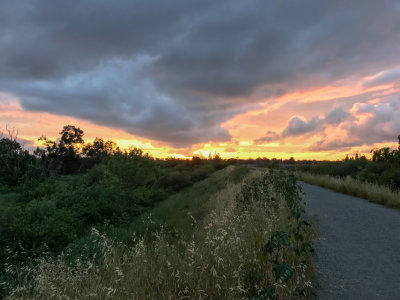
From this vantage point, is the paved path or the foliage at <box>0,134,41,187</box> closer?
the paved path

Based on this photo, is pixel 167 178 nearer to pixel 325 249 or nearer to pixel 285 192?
pixel 285 192

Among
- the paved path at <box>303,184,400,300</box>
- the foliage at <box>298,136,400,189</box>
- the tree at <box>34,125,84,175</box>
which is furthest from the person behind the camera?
the tree at <box>34,125,84,175</box>

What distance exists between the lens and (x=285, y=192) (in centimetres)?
910

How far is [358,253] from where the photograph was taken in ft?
19.6

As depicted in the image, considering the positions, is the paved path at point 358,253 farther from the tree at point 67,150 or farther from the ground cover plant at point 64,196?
the tree at point 67,150

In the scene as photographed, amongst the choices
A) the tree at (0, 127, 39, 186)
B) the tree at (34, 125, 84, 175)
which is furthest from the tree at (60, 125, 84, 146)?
the tree at (0, 127, 39, 186)

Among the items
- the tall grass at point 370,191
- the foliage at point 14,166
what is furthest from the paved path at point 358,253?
the foliage at point 14,166

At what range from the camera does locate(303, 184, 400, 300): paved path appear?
454 centimetres

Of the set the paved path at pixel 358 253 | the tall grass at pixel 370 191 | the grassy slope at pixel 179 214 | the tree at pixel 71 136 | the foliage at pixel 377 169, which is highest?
the tree at pixel 71 136

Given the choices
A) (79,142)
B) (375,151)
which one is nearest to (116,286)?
(375,151)

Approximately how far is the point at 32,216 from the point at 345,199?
634 inches

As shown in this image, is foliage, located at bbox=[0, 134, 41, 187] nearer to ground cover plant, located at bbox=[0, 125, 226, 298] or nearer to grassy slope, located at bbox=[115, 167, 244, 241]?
ground cover plant, located at bbox=[0, 125, 226, 298]

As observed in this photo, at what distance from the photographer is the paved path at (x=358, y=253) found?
14.9 ft

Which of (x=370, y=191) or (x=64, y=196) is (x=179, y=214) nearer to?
(x=64, y=196)
